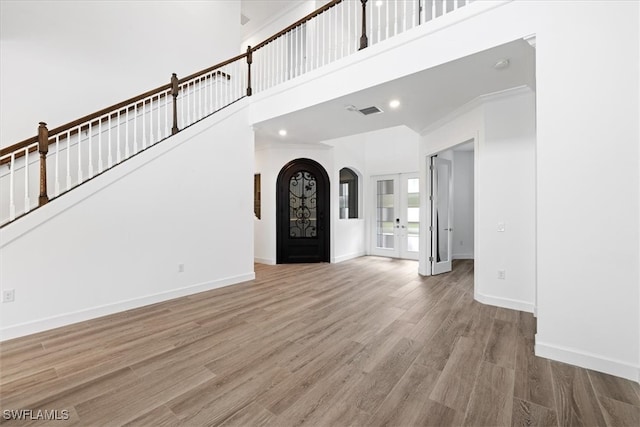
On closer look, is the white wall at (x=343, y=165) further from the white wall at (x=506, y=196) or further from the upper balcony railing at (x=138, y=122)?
the white wall at (x=506, y=196)

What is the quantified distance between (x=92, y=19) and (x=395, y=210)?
690 cm

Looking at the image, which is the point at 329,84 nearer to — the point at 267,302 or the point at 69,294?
the point at 267,302

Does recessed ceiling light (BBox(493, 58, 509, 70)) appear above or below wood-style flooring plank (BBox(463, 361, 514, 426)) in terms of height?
above

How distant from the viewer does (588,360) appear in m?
2.08

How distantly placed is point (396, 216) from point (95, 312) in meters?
6.20

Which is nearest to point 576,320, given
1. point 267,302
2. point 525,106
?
point 525,106

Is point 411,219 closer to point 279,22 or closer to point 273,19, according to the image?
point 279,22

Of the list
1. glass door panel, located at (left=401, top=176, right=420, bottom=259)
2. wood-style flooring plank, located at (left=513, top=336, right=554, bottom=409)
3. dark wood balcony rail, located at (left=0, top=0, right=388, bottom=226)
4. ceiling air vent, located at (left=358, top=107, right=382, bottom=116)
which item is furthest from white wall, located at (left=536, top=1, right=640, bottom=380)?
glass door panel, located at (left=401, top=176, right=420, bottom=259)

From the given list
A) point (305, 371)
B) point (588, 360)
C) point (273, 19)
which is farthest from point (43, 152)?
point (273, 19)

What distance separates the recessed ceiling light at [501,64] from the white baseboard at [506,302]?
2.75 metres

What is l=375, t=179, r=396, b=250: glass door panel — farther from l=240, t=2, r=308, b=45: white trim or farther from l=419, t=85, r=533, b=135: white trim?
l=240, t=2, r=308, b=45: white trim

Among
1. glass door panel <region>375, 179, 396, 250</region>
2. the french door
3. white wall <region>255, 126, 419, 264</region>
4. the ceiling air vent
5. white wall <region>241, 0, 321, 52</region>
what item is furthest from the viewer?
glass door panel <region>375, 179, 396, 250</region>

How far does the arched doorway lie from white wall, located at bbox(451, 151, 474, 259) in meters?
3.48

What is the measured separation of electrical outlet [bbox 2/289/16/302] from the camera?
2582mm
